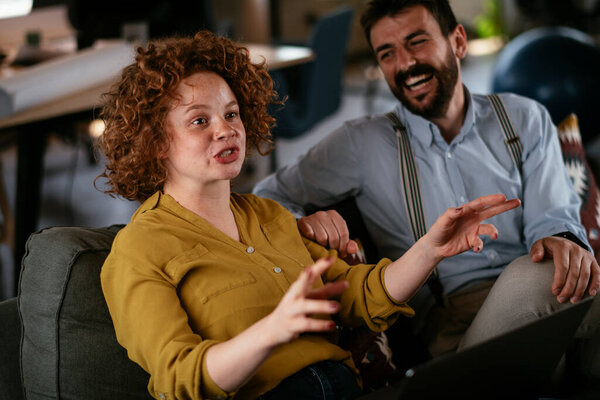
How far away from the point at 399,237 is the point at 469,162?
269mm

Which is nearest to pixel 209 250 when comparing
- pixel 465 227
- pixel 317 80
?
pixel 465 227

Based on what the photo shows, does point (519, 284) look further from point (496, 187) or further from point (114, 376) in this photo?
point (114, 376)

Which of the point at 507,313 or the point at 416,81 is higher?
the point at 416,81

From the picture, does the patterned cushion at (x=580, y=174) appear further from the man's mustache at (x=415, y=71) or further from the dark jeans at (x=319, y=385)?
the dark jeans at (x=319, y=385)

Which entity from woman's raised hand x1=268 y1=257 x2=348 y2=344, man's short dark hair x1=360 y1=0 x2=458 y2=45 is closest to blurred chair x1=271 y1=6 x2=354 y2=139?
man's short dark hair x1=360 y1=0 x2=458 y2=45

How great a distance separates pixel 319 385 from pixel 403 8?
1.06 metres

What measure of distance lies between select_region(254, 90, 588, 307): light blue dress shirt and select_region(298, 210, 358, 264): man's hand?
0.19 m

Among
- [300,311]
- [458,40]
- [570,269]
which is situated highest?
[458,40]

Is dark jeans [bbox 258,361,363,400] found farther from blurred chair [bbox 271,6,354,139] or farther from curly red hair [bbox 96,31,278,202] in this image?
blurred chair [bbox 271,6,354,139]

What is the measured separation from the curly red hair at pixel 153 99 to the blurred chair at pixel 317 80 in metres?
1.96

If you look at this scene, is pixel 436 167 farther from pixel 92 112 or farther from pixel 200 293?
pixel 92 112

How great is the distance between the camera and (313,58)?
10.5 ft

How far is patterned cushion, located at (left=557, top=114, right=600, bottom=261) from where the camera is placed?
1.77m

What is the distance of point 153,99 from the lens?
3.74ft
